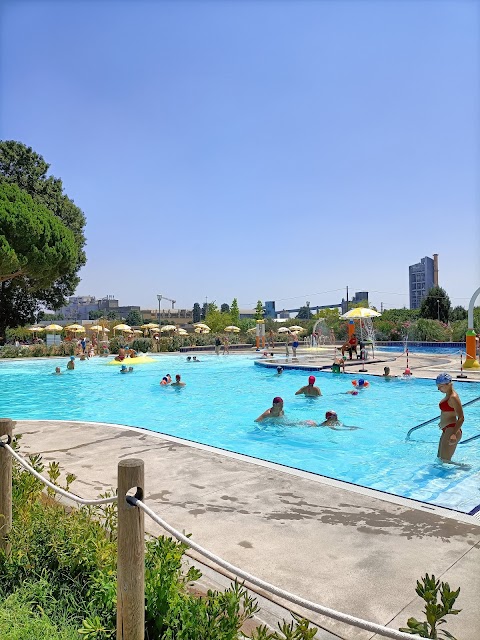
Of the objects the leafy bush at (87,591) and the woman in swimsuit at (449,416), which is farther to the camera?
the woman in swimsuit at (449,416)

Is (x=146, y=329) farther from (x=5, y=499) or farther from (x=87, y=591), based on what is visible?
(x=87, y=591)

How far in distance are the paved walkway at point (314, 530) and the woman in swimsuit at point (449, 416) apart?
8.93 ft

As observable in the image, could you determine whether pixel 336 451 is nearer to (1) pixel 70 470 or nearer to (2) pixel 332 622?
(1) pixel 70 470

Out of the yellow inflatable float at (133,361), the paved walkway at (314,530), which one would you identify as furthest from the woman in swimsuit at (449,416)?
the yellow inflatable float at (133,361)

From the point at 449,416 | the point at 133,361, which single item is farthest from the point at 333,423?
the point at 133,361

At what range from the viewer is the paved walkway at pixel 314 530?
3.49 meters

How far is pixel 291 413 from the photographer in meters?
14.1

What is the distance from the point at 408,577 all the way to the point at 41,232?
2252 centimetres

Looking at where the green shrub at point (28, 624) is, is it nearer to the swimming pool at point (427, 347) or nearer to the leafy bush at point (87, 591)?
the leafy bush at point (87, 591)

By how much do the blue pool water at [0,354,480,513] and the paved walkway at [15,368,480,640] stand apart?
4.53 feet

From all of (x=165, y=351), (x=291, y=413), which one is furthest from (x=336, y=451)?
(x=165, y=351)

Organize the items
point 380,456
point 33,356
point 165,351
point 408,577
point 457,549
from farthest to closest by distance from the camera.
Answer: point 165,351, point 33,356, point 380,456, point 457,549, point 408,577

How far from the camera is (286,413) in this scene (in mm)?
14016

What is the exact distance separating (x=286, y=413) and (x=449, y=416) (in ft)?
21.5
